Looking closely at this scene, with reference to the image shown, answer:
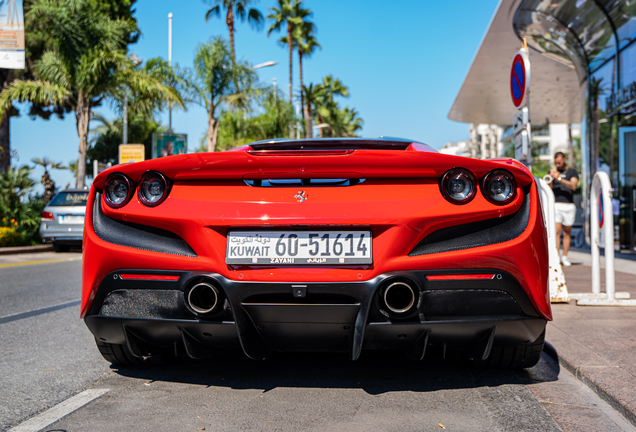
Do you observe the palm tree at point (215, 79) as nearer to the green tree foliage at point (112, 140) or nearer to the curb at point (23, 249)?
the curb at point (23, 249)

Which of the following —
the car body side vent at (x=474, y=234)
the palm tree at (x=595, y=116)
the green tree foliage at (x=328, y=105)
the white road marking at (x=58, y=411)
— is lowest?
the white road marking at (x=58, y=411)

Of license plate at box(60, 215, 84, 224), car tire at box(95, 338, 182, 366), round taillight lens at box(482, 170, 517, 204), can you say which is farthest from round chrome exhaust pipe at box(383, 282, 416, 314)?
license plate at box(60, 215, 84, 224)

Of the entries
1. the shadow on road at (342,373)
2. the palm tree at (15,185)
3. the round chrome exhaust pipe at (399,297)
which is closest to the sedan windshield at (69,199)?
the palm tree at (15,185)

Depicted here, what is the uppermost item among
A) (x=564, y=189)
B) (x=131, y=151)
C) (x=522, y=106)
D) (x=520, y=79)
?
(x=131, y=151)

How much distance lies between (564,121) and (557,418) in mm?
32788

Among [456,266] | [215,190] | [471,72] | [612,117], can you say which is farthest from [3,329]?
[471,72]

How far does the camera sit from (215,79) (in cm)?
2398

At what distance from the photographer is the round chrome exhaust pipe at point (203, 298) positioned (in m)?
2.79

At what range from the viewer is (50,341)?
4547 mm

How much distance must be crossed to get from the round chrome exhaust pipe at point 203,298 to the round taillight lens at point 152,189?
17.3 inches

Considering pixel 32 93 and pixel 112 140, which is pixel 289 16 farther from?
pixel 32 93

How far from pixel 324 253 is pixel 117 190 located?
3.46ft

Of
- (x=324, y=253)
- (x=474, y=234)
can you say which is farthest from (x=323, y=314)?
(x=474, y=234)

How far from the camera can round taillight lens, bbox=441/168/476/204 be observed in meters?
2.81
